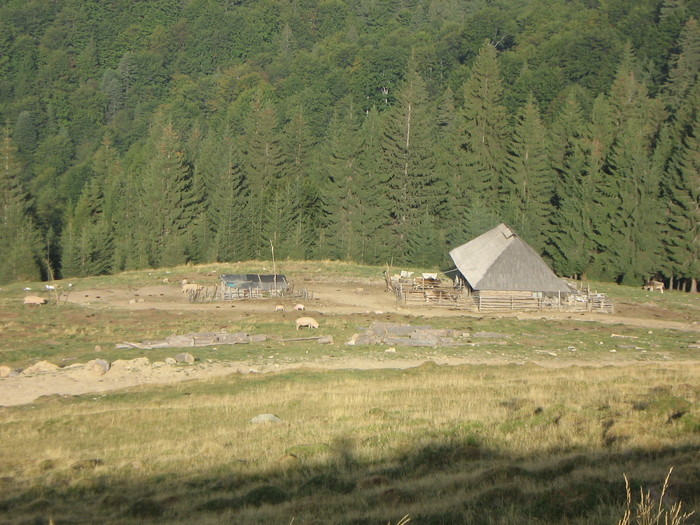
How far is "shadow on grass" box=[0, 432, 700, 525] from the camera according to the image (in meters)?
12.3

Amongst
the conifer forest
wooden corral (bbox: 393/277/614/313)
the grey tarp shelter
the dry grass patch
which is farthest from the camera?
the conifer forest

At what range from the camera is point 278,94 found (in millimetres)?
134000

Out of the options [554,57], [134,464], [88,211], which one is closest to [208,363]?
[134,464]

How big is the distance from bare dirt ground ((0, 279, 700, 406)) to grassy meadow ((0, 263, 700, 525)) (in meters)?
1.33

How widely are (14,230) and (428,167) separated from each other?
3982 centimetres

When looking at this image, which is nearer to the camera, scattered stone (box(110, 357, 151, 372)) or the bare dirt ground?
the bare dirt ground

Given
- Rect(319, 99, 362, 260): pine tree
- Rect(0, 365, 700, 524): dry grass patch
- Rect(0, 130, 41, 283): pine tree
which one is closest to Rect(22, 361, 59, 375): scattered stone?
Rect(0, 365, 700, 524): dry grass patch

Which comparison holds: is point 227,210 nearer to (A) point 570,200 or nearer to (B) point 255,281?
(B) point 255,281

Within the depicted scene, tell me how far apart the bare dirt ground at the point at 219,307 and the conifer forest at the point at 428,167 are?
687 inches

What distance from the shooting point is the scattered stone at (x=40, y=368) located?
31094 millimetres

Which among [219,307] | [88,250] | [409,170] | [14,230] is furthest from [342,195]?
[219,307]

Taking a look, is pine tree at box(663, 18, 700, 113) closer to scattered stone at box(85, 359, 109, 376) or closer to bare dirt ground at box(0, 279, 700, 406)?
bare dirt ground at box(0, 279, 700, 406)

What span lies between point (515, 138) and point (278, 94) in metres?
67.4

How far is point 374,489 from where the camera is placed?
14.7m
